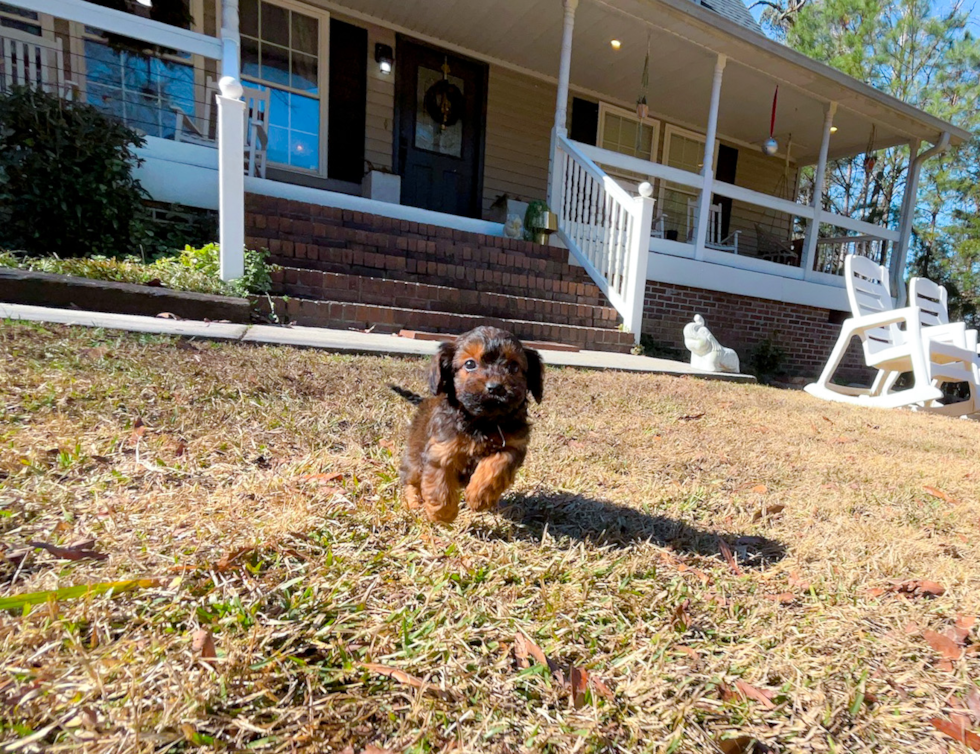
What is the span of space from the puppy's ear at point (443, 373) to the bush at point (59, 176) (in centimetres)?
507

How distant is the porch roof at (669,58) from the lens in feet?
26.9

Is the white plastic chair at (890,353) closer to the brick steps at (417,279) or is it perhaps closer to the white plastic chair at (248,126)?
the brick steps at (417,279)

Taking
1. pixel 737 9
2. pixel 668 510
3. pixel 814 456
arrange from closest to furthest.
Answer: pixel 668 510 < pixel 814 456 < pixel 737 9

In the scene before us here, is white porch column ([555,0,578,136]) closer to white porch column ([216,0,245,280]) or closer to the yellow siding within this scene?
the yellow siding

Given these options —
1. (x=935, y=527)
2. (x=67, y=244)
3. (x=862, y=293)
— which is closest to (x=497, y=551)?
(x=935, y=527)

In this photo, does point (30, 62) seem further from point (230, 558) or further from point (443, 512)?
point (443, 512)

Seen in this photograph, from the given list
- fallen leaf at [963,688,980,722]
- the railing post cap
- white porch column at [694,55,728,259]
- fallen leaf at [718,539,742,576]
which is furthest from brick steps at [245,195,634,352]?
fallen leaf at [963,688,980,722]

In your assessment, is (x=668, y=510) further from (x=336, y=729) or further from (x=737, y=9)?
(x=737, y=9)

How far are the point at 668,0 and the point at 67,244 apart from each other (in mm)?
8434

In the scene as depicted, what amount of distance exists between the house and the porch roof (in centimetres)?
5

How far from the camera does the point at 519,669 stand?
3.95 ft

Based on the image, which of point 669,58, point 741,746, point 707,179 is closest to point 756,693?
point 741,746

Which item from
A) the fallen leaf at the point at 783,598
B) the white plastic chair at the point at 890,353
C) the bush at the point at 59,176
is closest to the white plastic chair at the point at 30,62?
the bush at the point at 59,176

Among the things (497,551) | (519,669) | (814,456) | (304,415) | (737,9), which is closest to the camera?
(519,669)
